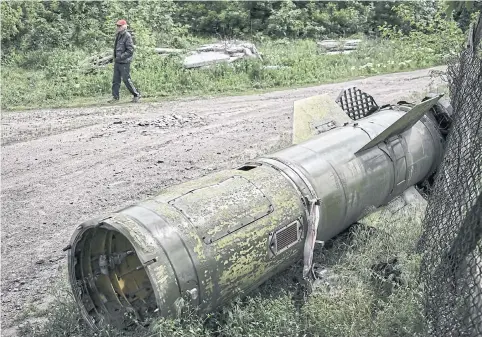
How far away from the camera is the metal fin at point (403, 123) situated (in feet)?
18.5

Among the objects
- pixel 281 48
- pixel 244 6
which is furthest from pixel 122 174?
pixel 244 6

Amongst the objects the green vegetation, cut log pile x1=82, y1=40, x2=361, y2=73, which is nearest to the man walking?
the green vegetation

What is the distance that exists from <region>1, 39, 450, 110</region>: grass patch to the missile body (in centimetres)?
779

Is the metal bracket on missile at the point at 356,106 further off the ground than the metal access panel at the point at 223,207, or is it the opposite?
the metal bracket on missile at the point at 356,106

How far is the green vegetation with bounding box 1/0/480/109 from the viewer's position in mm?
13180

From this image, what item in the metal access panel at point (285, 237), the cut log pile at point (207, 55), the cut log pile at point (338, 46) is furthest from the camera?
the cut log pile at point (338, 46)

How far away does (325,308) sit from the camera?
15.0ft

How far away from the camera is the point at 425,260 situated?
15.0ft

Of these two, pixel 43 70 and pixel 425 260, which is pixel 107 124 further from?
pixel 425 260

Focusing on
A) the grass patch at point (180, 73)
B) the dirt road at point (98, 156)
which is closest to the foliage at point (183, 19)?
the grass patch at point (180, 73)

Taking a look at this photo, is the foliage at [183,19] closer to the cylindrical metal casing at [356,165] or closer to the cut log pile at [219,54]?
the cut log pile at [219,54]

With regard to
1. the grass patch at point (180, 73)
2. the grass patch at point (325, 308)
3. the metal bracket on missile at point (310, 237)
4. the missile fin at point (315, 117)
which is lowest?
the grass patch at point (325, 308)

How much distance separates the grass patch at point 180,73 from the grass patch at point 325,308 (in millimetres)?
7941

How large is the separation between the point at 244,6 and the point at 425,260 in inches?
705
